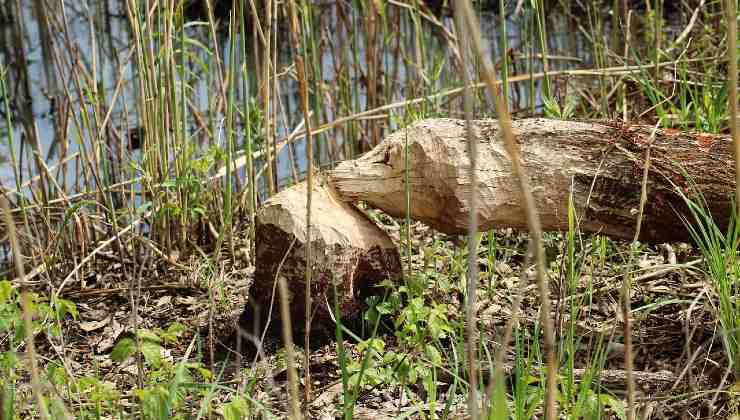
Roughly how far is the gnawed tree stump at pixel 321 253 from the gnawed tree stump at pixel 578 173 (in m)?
0.20

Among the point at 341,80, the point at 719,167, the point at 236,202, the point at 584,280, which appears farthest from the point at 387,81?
the point at 719,167

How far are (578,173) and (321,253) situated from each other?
65 centimetres

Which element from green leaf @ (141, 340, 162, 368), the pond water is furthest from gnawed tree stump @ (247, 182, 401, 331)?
the pond water

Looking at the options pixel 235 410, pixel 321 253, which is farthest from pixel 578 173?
pixel 235 410

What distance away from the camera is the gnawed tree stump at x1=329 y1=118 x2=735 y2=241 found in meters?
1.95

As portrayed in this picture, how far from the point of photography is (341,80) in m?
3.53

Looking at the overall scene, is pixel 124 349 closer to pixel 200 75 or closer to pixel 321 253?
pixel 321 253

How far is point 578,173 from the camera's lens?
6.46 feet

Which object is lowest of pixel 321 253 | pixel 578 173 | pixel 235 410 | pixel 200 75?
pixel 235 410

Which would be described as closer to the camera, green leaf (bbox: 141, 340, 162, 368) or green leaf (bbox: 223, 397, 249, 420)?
green leaf (bbox: 223, 397, 249, 420)

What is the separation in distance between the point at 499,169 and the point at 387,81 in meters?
1.68

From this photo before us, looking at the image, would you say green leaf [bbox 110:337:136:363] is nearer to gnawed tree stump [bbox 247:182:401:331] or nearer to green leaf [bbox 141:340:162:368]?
green leaf [bbox 141:340:162:368]

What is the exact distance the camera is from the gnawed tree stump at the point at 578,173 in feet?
6.40

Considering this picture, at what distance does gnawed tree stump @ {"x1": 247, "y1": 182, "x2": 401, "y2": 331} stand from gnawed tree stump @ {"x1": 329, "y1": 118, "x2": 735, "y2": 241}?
0.20 meters
